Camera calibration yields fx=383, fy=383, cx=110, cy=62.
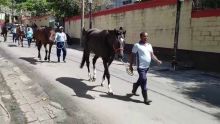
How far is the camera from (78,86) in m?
11.7

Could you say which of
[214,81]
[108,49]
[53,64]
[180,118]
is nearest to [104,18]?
[53,64]

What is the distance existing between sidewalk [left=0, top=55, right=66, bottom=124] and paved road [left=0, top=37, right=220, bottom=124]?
23cm

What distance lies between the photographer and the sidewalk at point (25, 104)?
8359 millimetres

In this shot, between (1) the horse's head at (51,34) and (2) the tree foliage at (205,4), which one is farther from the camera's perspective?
(1) the horse's head at (51,34)

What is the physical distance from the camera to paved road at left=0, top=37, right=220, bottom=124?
327 inches

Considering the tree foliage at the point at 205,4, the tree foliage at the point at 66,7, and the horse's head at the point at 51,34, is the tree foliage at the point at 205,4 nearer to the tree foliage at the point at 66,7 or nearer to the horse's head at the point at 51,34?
the horse's head at the point at 51,34

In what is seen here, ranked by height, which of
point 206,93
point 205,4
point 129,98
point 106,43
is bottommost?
point 206,93

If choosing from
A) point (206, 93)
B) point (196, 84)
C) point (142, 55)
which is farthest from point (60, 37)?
point (142, 55)

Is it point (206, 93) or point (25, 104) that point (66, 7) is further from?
point (25, 104)

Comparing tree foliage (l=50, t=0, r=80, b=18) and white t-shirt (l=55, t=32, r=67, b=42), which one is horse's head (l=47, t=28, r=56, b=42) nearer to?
white t-shirt (l=55, t=32, r=67, b=42)

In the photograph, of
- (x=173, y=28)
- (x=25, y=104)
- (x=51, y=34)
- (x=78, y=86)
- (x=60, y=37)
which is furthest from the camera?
(x=173, y=28)

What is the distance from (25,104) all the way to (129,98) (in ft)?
8.82

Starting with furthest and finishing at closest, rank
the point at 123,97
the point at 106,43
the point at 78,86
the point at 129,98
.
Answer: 1. the point at 78,86
2. the point at 106,43
3. the point at 123,97
4. the point at 129,98

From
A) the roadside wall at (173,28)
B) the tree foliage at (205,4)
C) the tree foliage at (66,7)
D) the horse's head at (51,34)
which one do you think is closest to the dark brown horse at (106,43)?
the horse's head at (51,34)
